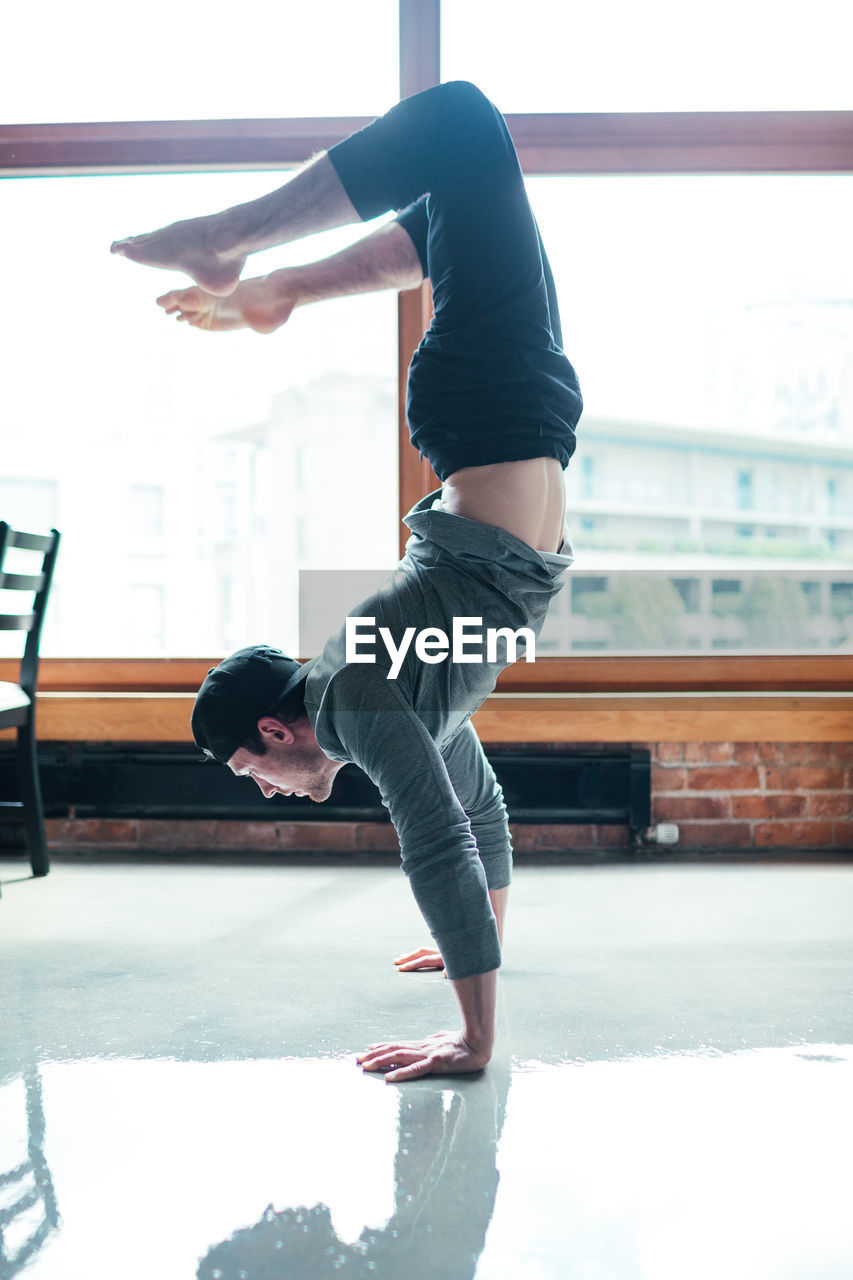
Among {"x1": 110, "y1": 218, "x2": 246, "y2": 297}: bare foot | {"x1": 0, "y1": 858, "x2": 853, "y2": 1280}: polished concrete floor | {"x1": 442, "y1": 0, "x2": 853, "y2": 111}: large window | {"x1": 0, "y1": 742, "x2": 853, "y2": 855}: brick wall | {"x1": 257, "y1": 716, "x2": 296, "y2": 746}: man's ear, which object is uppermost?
{"x1": 442, "y1": 0, "x2": 853, "y2": 111}: large window

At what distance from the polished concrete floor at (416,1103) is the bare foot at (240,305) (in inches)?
40.0

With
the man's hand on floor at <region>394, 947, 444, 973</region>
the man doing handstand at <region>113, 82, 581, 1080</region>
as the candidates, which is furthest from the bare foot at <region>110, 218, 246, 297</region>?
the man's hand on floor at <region>394, 947, 444, 973</region>

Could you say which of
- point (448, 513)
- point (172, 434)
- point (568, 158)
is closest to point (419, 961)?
point (448, 513)

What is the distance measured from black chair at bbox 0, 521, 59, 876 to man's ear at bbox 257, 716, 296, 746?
4.31 feet

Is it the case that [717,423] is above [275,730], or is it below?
above

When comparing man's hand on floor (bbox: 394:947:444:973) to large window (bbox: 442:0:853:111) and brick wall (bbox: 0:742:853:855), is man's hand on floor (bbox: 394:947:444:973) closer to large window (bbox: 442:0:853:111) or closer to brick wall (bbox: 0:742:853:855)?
brick wall (bbox: 0:742:853:855)

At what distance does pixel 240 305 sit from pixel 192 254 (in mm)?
197

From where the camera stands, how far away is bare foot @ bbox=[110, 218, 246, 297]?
111cm

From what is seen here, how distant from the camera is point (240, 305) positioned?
130cm

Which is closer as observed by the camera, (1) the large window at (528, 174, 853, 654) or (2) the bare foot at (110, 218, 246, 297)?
(2) the bare foot at (110, 218, 246, 297)

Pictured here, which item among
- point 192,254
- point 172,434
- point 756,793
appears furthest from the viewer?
point 172,434

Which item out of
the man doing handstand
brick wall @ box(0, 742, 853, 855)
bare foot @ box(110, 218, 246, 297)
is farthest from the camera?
brick wall @ box(0, 742, 853, 855)

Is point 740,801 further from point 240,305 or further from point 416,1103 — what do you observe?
point 240,305

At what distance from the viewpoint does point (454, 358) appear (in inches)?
51.6
